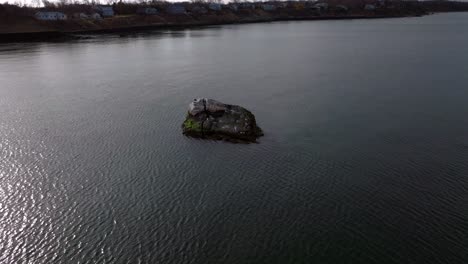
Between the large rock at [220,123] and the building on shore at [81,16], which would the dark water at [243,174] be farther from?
the building on shore at [81,16]

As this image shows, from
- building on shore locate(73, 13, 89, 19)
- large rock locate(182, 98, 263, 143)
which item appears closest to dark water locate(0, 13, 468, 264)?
large rock locate(182, 98, 263, 143)

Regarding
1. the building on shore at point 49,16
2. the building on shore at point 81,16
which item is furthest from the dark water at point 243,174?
the building on shore at point 81,16

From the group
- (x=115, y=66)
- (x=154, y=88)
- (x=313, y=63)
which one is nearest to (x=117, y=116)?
(x=154, y=88)

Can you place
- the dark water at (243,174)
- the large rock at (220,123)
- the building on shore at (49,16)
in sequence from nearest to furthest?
the dark water at (243,174) < the large rock at (220,123) < the building on shore at (49,16)

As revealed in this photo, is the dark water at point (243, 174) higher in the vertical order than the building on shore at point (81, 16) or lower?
lower

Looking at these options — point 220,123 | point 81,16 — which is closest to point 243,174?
point 220,123

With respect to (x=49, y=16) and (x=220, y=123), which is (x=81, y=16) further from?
(x=220, y=123)

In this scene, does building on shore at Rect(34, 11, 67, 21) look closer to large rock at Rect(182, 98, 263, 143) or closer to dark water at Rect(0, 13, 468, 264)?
dark water at Rect(0, 13, 468, 264)
